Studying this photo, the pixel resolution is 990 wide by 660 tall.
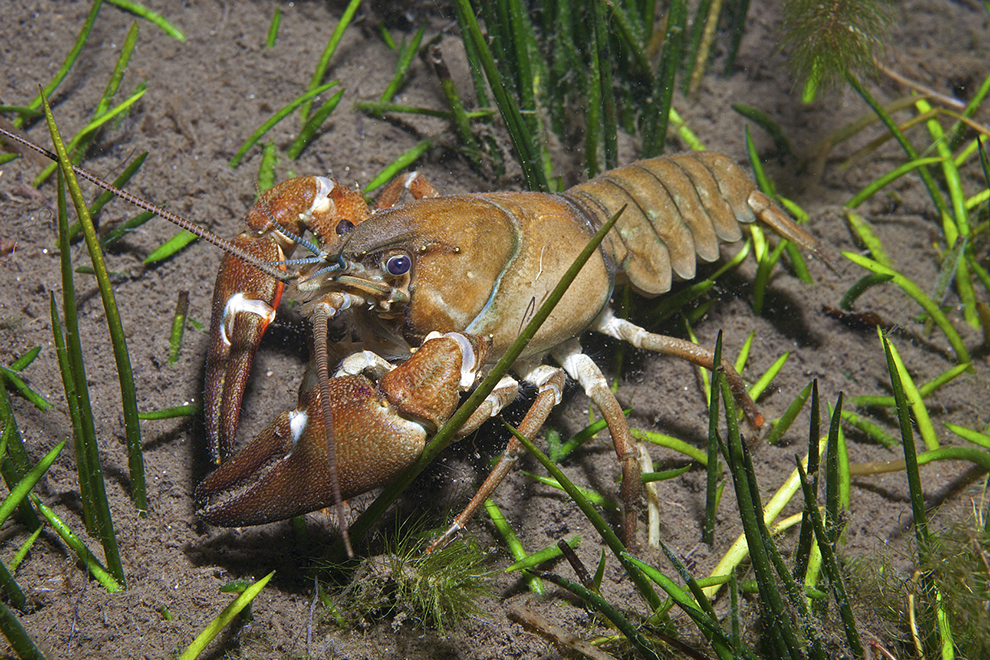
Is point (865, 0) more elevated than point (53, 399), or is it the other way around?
point (865, 0)

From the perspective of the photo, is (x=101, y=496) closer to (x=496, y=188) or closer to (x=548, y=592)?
(x=548, y=592)

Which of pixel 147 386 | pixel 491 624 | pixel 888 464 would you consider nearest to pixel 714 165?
pixel 888 464

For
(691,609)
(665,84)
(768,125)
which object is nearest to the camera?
(691,609)

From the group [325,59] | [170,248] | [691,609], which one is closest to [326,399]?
[691,609]

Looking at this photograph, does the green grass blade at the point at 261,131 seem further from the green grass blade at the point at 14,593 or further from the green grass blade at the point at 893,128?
the green grass blade at the point at 893,128

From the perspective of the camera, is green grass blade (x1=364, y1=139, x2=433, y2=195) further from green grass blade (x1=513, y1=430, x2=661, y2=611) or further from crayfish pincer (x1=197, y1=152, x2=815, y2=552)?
green grass blade (x1=513, y1=430, x2=661, y2=611)

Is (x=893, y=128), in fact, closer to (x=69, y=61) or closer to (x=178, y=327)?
(x=178, y=327)
